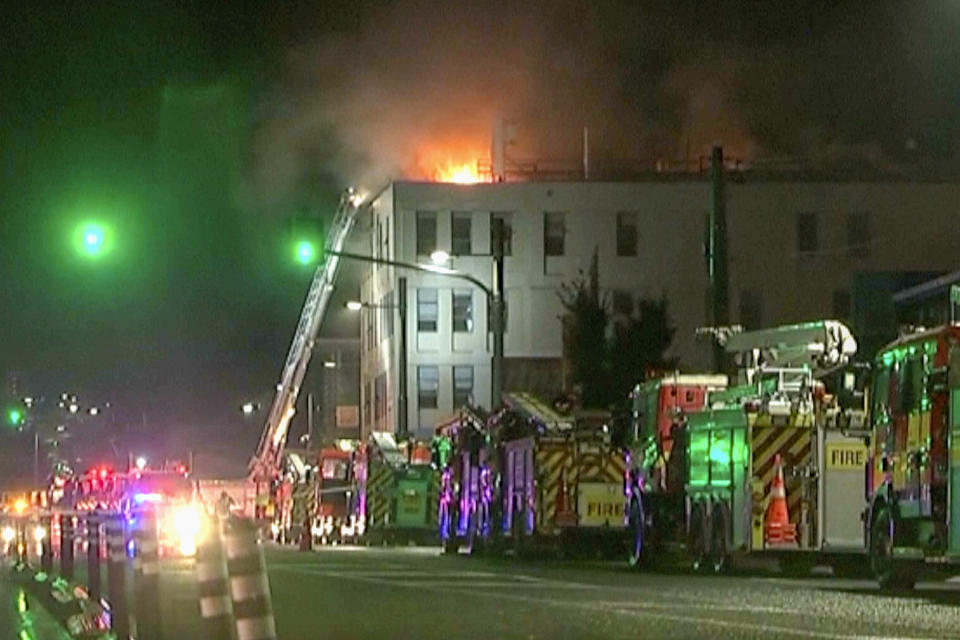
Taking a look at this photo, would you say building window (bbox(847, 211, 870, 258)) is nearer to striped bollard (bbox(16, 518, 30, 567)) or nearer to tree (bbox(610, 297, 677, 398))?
tree (bbox(610, 297, 677, 398))

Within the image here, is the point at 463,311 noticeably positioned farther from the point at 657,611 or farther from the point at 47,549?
the point at 657,611

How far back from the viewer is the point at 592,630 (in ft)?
49.5

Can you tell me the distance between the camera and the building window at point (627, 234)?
2808 inches

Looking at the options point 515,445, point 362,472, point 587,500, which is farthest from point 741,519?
point 362,472

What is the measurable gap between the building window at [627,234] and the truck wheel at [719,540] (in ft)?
146

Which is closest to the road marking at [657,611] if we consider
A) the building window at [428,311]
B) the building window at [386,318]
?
the building window at [428,311]

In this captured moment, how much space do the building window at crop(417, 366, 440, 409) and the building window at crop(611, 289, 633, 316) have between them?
21.8 ft

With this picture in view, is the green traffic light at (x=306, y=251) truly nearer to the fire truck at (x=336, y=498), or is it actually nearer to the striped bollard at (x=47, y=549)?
the striped bollard at (x=47, y=549)

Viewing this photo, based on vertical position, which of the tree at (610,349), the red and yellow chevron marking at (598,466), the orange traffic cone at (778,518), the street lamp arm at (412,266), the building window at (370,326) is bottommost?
the orange traffic cone at (778,518)

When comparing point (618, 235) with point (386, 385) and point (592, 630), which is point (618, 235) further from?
point (592, 630)

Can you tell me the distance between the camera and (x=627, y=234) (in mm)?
71500

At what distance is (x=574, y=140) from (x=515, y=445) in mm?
37415

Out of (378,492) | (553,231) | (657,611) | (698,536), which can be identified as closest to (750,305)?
(553,231)

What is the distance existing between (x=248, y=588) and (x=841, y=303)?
62451 millimetres
